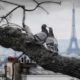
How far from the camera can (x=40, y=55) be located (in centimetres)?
118

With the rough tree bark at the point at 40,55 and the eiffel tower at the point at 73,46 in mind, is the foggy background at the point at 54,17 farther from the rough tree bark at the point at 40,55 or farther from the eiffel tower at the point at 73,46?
the rough tree bark at the point at 40,55

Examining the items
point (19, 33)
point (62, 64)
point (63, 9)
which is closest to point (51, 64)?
point (62, 64)

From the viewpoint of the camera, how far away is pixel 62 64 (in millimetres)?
1183

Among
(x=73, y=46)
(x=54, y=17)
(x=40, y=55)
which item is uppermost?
(x=54, y=17)

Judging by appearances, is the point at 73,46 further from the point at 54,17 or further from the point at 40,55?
the point at 40,55

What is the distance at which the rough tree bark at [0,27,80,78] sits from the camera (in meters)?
1.18

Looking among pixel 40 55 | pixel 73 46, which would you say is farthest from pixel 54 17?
pixel 40 55

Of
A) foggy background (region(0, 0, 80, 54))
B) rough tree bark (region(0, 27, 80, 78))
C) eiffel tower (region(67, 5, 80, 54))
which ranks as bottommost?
rough tree bark (region(0, 27, 80, 78))

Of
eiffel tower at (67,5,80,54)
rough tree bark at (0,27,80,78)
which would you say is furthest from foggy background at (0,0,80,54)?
rough tree bark at (0,27,80,78)

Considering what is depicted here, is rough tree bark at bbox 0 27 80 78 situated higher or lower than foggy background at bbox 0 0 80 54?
lower

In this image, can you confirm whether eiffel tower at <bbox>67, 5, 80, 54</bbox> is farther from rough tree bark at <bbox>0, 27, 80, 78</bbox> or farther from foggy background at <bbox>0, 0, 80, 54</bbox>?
rough tree bark at <bbox>0, 27, 80, 78</bbox>

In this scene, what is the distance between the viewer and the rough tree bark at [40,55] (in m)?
1.18

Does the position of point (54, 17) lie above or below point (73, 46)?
above

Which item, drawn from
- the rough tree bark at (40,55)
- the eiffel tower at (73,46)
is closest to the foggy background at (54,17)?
the eiffel tower at (73,46)
